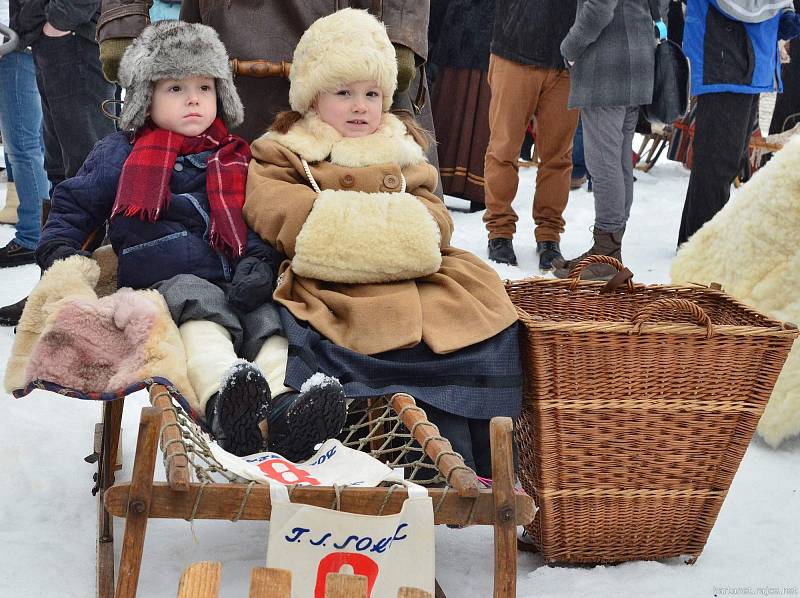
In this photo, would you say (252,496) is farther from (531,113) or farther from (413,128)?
(531,113)

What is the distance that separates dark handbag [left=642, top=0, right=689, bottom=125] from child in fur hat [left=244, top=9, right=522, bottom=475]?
2.26 meters

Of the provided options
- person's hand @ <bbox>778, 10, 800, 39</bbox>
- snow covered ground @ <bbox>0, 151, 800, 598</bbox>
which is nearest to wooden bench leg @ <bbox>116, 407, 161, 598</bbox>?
snow covered ground @ <bbox>0, 151, 800, 598</bbox>

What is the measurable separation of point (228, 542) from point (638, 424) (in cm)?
108

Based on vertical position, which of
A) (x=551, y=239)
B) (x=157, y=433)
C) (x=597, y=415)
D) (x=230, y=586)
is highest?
(x=157, y=433)

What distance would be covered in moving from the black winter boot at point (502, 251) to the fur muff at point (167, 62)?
9.24 feet

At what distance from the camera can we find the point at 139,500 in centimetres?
163

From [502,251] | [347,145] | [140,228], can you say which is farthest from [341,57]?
[502,251]

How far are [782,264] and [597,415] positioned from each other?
3.93 feet

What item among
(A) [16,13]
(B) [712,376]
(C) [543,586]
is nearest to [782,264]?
(B) [712,376]

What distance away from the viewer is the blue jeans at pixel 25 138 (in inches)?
197

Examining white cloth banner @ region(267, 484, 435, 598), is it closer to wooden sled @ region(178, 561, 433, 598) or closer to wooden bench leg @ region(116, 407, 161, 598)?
wooden bench leg @ region(116, 407, 161, 598)

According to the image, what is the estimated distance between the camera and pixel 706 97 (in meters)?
4.77

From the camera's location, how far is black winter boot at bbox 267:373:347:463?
77.4 inches

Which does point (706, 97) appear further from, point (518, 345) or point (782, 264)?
point (518, 345)
